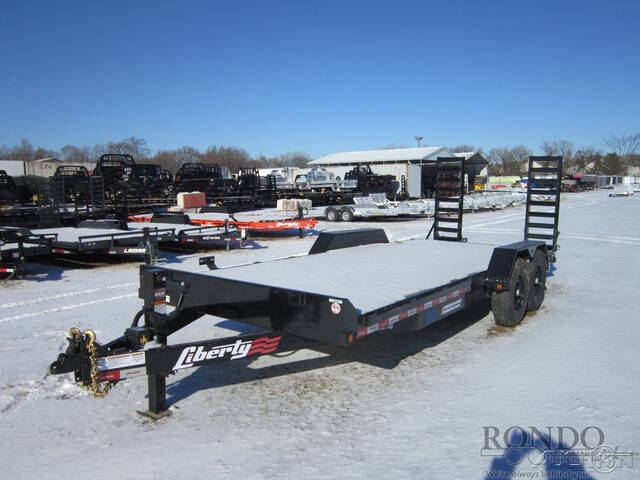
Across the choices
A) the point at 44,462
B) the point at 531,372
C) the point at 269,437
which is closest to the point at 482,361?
the point at 531,372

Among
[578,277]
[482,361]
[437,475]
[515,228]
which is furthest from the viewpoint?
[515,228]

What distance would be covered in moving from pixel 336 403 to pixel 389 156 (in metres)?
58.7

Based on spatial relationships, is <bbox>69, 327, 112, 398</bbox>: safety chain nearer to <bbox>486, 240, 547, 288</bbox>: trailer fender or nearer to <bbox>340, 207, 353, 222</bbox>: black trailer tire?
<bbox>486, 240, 547, 288</bbox>: trailer fender

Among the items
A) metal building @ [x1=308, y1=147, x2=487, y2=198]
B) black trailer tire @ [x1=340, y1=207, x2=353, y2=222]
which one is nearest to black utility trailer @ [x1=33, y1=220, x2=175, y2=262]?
black trailer tire @ [x1=340, y1=207, x2=353, y2=222]

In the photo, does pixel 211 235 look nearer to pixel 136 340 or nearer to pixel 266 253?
pixel 266 253

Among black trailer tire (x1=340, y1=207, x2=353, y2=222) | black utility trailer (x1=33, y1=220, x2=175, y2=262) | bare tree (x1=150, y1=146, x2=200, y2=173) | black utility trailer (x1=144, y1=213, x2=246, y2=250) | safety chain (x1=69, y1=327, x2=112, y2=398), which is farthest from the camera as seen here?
bare tree (x1=150, y1=146, x2=200, y2=173)

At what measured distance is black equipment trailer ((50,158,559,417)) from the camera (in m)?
3.37

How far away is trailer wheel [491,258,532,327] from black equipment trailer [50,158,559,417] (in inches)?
0.5

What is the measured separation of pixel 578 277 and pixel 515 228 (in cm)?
Answer: 960

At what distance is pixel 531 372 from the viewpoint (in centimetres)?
459

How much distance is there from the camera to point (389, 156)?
61.1 meters

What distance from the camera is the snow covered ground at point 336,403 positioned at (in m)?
3.17

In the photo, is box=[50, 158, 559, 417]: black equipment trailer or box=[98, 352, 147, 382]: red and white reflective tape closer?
box=[98, 352, 147, 382]: red and white reflective tape

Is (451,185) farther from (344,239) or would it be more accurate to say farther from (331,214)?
(331,214)
